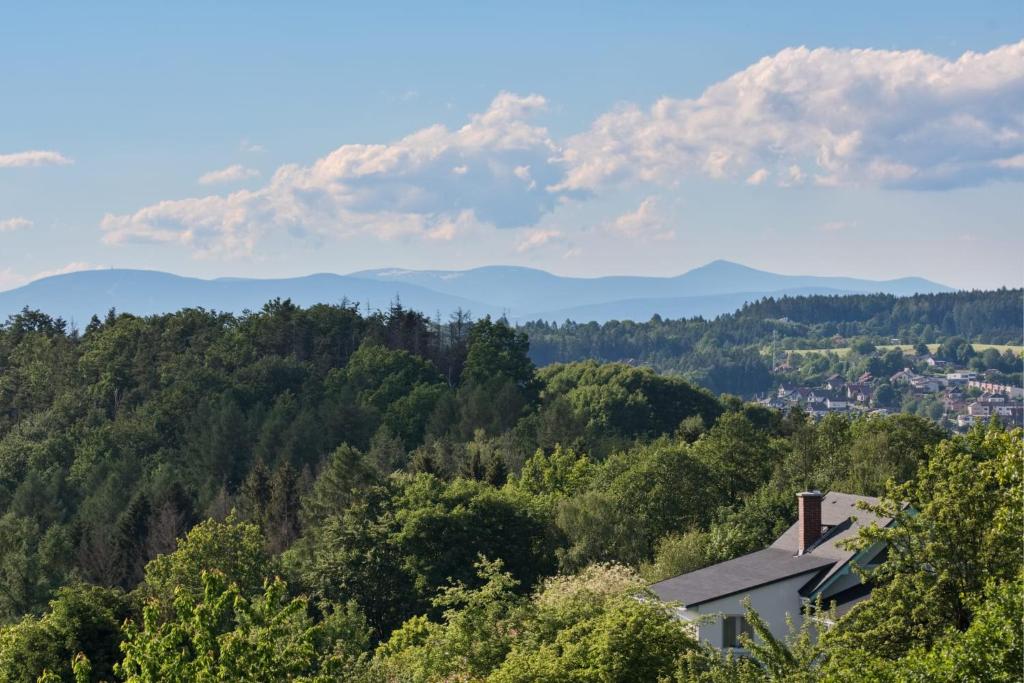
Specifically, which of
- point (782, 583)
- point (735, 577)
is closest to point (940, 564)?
point (782, 583)

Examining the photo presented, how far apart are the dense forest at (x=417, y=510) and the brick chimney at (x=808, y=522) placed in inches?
109

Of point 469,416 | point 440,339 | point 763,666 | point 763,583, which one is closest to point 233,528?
point 763,583

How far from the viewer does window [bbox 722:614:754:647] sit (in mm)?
36094

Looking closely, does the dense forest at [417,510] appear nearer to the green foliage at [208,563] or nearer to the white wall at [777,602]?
the green foliage at [208,563]

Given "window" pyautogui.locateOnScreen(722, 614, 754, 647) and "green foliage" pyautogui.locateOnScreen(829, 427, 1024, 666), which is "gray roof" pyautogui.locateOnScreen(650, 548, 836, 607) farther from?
"green foliage" pyautogui.locateOnScreen(829, 427, 1024, 666)

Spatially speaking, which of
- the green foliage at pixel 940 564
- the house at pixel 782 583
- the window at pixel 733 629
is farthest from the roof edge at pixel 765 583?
the green foliage at pixel 940 564

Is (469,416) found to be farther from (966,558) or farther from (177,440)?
(966,558)

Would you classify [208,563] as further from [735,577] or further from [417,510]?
[735,577]

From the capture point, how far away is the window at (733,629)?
118 feet

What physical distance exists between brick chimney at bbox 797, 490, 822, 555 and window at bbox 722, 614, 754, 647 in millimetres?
4667

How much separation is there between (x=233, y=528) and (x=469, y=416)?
5434 cm

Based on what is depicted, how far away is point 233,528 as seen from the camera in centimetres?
6281

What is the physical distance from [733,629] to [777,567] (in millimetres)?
3331

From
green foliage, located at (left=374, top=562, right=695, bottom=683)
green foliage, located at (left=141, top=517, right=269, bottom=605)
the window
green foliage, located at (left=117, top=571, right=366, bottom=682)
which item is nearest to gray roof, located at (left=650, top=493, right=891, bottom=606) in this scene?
the window
